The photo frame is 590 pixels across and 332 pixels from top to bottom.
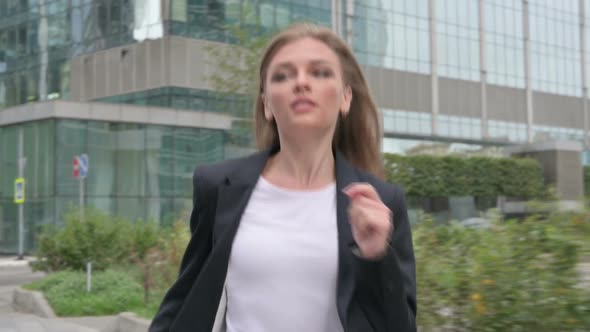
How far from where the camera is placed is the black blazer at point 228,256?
2027mm

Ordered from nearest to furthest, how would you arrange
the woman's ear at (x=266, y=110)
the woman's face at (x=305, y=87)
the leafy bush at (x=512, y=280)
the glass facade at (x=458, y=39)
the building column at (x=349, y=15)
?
Answer: the woman's face at (x=305, y=87) → the woman's ear at (x=266, y=110) → the leafy bush at (x=512, y=280) → the building column at (x=349, y=15) → the glass facade at (x=458, y=39)

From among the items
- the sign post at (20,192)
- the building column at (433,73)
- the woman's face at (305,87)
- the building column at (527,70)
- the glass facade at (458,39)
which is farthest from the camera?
the building column at (527,70)

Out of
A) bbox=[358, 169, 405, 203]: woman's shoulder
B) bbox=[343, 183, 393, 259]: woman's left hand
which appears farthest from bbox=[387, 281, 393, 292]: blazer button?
bbox=[358, 169, 405, 203]: woman's shoulder

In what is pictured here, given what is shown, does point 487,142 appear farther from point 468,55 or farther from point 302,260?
point 302,260

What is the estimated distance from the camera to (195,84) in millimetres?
38844

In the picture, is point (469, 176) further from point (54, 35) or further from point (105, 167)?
point (54, 35)

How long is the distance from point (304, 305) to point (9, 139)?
3155 cm

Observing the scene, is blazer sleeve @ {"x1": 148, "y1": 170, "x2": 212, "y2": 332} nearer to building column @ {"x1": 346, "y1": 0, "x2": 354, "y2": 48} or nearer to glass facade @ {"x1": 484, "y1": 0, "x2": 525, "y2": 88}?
building column @ {"x1": 346, "y1": 0, "x2": 354, "y2": 48}

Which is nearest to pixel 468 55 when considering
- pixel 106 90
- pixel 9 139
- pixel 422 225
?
pixel 106 90

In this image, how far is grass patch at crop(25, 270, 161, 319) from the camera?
521 inches

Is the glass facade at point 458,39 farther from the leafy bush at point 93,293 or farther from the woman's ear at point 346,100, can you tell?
the woman's ear at point 346,100

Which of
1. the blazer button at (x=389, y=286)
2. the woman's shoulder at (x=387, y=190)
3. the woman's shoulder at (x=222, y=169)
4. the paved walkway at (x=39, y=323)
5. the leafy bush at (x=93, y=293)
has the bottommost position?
the paved walkway at (x=39, y=323)

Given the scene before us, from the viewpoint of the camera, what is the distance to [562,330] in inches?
171

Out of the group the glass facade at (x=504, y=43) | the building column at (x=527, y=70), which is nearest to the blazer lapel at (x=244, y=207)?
the glass facade at (x=504, y=43)
